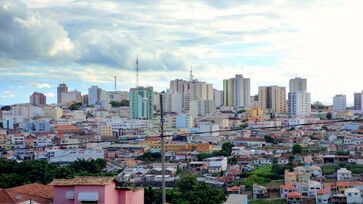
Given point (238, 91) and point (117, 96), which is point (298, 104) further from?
point (117, 96)

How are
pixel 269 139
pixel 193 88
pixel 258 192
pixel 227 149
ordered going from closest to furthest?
pixel 258 192, pixel 227 149, pixel 269 139, pixel 193 88

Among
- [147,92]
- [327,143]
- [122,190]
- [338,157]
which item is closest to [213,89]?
[147,92]

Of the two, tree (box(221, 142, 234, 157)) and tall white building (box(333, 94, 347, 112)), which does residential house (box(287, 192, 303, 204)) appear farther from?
tall white building (box(333, 94, 347, 112))

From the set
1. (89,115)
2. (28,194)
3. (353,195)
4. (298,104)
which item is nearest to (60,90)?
(89,115)

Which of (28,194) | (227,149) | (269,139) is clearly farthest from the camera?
(269,139)

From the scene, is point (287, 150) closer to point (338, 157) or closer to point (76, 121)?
point (338, 157)

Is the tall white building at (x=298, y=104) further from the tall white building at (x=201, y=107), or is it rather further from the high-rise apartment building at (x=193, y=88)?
the high-rise apartment building at (x=193, y=88)
